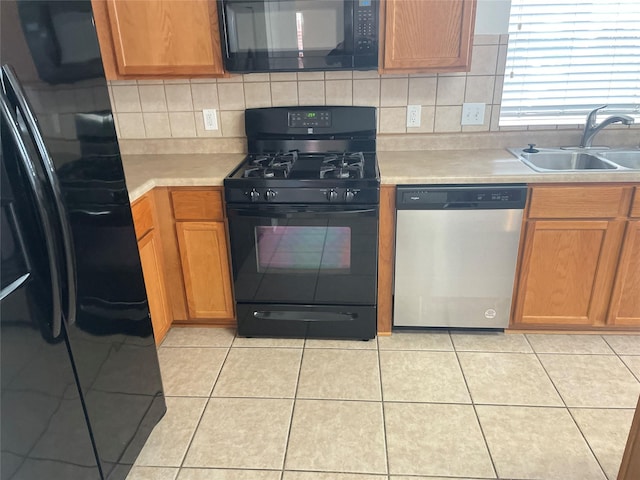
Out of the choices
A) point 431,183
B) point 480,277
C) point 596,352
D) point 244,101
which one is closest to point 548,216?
point 480,277

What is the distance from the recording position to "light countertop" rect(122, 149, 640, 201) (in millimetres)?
2127

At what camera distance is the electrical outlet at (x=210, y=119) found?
271cm

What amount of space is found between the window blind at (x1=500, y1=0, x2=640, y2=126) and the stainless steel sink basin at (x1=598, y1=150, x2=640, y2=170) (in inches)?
8.5

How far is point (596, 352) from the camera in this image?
2.33 metres

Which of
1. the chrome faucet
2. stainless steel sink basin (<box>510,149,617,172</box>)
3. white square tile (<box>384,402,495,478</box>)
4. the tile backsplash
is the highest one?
the tile backsplash

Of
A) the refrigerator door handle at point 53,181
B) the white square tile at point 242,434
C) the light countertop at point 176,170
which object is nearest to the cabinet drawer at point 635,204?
the white square tile at point 242,434

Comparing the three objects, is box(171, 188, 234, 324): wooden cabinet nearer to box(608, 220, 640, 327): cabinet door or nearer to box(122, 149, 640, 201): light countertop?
box(122, 149, 640, 201): light countertop

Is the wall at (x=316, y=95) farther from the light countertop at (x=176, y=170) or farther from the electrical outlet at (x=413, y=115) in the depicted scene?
the light countertop at (x=176, y=170)

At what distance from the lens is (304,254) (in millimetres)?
2316

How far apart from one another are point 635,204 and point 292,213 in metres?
1.54

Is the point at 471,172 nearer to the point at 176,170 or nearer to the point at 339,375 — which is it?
the point at 339,375

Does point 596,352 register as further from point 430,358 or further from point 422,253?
point 422,253

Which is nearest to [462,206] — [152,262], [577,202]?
[577,202]

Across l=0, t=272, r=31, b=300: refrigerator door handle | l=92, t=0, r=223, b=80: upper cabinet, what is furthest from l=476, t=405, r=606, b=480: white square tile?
l=92, t=0, r=223, b=80: upper cabinet
